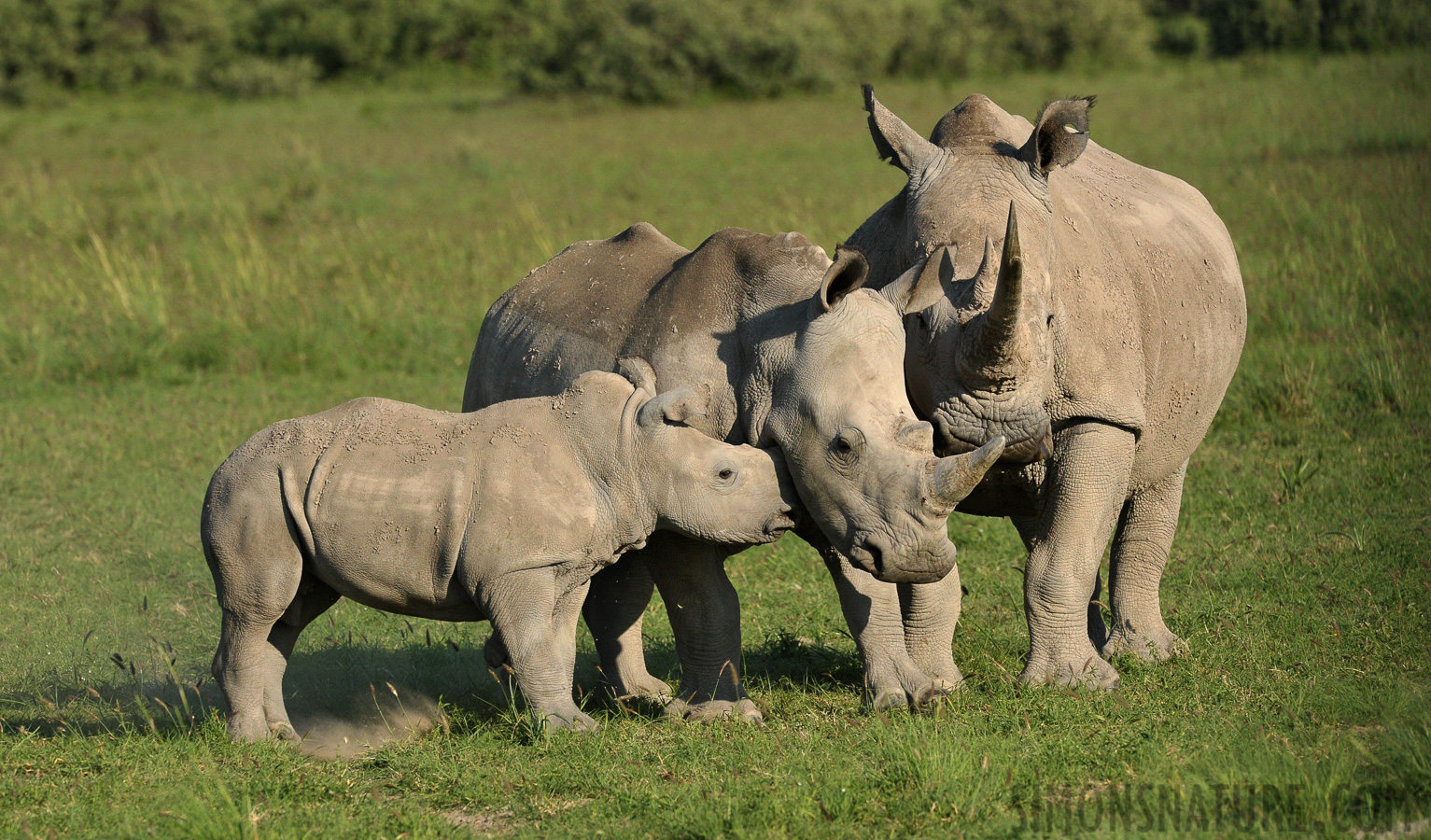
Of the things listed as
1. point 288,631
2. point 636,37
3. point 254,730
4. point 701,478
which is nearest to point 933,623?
point 701,478

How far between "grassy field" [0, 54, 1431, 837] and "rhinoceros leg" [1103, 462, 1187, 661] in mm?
189

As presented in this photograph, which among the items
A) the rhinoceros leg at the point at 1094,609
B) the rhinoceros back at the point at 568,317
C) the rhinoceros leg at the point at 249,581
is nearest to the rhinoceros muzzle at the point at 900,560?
the rhinoceros back at the point at 568,317

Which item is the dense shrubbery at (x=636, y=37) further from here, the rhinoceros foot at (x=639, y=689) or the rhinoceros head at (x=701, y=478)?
the rhinoceros head at (x=701, y=478)

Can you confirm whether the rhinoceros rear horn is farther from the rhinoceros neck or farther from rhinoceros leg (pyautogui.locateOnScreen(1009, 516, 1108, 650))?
rhinoceros leg (pyautogui.locateOnScreen(1009, 516, 1108, 650))

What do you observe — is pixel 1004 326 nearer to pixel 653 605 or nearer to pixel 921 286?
pixel 921 286

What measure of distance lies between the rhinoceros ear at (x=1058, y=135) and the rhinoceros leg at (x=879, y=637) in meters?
1.61

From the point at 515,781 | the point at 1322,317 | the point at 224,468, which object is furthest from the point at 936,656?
the point at 1322,317

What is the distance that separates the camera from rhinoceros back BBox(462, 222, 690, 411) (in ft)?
19.2

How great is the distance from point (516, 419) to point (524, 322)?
1.03 meters

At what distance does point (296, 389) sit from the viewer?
1244 cm

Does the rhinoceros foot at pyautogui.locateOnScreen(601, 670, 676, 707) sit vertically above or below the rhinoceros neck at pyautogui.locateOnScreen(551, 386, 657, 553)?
below

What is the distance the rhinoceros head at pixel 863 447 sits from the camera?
4961 mm

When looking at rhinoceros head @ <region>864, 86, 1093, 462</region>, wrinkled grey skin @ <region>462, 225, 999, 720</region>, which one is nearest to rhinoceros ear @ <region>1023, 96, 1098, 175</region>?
rhinoceros head @ <region>864, 86, 1093, 462</region>

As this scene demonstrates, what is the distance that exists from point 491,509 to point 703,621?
1042 mm
